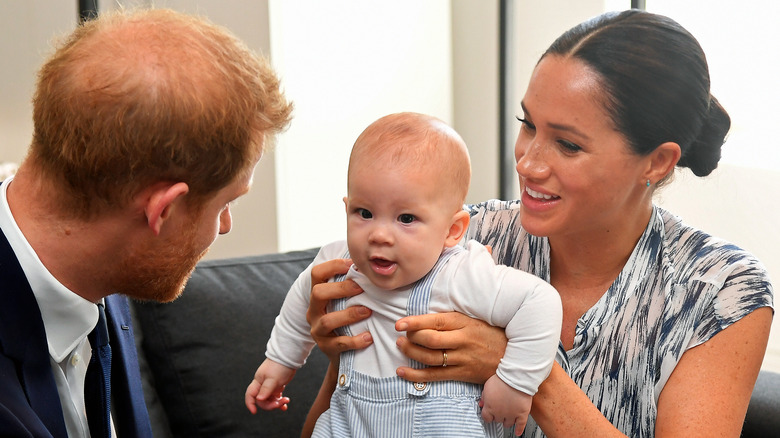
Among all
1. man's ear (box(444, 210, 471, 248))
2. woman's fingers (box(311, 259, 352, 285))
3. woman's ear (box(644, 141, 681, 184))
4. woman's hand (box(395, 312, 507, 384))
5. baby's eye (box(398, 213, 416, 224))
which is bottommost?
woman's hand (box(395, 312, 507, 384))

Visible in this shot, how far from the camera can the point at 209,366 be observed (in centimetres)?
218

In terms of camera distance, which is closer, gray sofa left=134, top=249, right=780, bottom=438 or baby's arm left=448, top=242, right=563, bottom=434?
baby's arm left=448, top=242, right=563, bottom=434

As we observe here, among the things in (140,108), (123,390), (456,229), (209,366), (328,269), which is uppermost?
(140,108)

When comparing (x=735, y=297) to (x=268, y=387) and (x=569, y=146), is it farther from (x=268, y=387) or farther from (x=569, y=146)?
(x=268, y=387)

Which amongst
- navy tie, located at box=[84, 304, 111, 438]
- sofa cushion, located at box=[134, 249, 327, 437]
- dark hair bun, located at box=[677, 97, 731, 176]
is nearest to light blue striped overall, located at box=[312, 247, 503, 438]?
navy tie, located at box=[84, 304, 111, 438]

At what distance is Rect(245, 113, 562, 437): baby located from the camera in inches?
55.4

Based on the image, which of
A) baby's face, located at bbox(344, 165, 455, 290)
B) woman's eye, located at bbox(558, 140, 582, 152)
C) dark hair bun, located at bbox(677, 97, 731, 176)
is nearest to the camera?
baby's face, located at bbox(344, 165, 455, 290)

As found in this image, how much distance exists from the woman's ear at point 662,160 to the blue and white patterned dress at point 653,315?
0.44 ft

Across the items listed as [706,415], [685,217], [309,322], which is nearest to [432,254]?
[309,322]

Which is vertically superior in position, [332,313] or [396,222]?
[396,222]

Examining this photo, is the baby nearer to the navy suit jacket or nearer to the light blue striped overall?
the light blue striped overall

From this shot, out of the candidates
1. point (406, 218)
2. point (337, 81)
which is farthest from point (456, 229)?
point (337, 81)

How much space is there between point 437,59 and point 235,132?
3015 mm

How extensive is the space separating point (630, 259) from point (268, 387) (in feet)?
2.62
